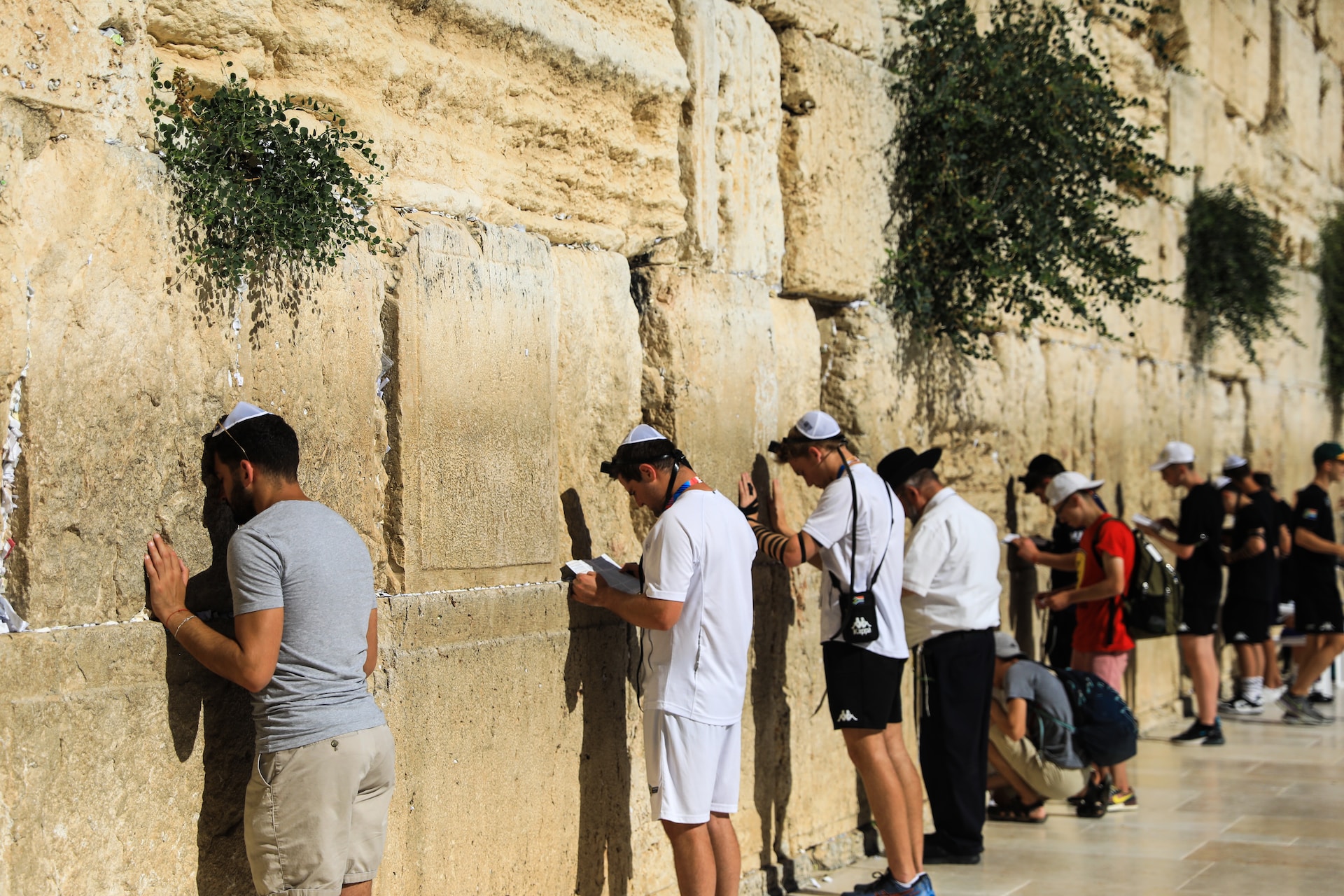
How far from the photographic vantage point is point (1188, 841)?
229 inches

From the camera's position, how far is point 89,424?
300cm

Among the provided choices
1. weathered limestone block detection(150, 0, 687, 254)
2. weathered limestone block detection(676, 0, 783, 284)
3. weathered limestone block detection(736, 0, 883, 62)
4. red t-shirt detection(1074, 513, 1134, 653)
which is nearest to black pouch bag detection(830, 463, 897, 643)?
weathered limestone block detection(676, 0, 783, 284)

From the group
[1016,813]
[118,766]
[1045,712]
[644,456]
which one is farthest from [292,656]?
[1016,813]

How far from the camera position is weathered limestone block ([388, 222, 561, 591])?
3.72m

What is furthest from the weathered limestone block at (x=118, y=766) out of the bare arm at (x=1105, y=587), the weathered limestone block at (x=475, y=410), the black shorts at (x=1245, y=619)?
the black shorts at (x=1245, y=619)

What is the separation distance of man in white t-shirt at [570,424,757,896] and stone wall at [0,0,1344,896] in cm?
32

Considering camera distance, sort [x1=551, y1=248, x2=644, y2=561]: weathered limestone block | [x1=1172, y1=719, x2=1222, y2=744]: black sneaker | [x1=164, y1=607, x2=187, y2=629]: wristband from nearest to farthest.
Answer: [x1=164, y1=607, x2=187, y2=629]: wristband
[x1=551, y1=248, x2=644, y2=561]: weathered limestone block
[x1=1172, y1=719, x2=1222, y2=744]: black sneaker

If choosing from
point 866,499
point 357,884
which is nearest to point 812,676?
point 866,499

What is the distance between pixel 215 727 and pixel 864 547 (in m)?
2.31

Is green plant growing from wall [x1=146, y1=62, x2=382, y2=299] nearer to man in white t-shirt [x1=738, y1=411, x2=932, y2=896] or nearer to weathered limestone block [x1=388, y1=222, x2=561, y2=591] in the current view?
weathered limestone block [x1=388, y1=222, x2=561, y2=591]

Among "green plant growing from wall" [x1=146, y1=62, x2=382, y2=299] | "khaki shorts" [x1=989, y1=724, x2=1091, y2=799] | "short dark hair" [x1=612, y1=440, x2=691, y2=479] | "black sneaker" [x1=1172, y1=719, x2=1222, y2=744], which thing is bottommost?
"black sneaker" [x1=1172, y1=719, x2=1222, y2=744]

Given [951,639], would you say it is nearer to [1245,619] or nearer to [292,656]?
[292,656]

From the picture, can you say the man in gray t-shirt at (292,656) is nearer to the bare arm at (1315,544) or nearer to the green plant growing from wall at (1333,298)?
the bare arm at (1315,544)

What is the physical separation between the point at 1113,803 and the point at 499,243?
4.07 metres
